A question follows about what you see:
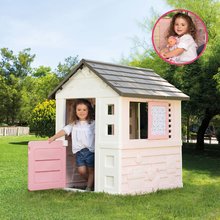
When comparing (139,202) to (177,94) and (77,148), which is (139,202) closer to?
(77,148)

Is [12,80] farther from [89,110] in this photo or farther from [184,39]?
[89,110]

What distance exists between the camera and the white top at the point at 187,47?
13.3 m

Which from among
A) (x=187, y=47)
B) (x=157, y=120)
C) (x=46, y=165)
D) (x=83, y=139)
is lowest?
(x=46, y=165)

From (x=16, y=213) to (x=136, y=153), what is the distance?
242 cm

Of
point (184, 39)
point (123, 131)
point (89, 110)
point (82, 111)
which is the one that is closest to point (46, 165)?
point (82, 111)

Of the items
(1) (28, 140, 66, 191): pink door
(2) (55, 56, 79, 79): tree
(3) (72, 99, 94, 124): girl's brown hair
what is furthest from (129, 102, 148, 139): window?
(2) (55, 56, 79, 79): tree

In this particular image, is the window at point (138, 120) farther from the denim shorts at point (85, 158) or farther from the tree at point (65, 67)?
the tree at point (65, 67)

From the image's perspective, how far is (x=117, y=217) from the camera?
559cm

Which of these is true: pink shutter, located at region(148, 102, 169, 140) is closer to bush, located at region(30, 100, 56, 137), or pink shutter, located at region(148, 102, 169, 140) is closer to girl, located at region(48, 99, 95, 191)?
girl, located at region(48, 99, 95, 191)

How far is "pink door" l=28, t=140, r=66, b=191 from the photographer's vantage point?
716cm

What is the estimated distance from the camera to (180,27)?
45.9 feet

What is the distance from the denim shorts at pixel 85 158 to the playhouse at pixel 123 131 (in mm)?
271

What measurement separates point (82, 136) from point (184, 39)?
23.1 feet

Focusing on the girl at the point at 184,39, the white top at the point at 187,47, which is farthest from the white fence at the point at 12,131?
→ the white top at the point at 187,47
